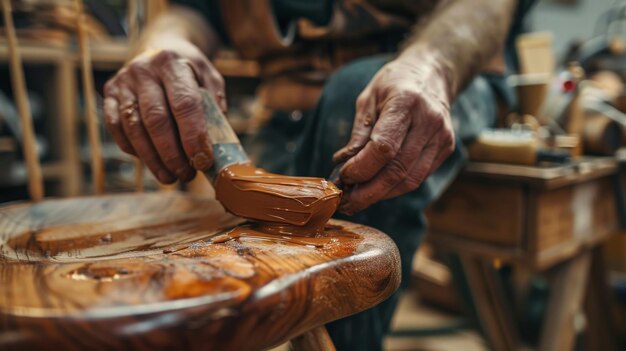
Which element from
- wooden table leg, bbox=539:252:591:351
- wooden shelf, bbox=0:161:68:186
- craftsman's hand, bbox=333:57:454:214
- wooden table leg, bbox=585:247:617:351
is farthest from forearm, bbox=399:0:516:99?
wooden shelf, bbox=0:161:68:186

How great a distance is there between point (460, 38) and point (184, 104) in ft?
1.42

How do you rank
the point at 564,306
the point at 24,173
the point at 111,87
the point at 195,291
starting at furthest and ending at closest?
the point at 24,173 < the point at 564,306 < the point at 111,87 < the point at 195,291

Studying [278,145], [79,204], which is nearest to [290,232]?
[79,204]

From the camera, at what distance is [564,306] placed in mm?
1073

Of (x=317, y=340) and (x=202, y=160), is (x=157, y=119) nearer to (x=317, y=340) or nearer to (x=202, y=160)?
(x=202, y=160)

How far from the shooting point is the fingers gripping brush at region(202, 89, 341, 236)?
1.65 feet

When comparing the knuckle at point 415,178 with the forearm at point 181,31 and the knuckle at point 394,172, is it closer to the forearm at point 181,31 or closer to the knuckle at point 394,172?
the knuckle at point 394,172

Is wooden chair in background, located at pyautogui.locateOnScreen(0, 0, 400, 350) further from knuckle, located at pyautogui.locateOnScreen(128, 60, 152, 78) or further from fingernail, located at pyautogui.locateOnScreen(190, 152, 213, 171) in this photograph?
knuckle, located at pyautogui.locateOnScreen(128, 60, 152, 78)

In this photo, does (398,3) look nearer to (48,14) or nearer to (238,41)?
(238,41)

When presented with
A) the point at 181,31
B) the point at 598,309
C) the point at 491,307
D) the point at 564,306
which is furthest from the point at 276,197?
the point at 598,309

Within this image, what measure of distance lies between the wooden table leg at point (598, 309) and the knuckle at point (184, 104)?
1125 millimetres

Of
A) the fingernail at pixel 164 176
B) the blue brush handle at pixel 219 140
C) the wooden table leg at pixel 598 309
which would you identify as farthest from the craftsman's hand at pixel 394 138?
the wooden table leg at pixel 598 309

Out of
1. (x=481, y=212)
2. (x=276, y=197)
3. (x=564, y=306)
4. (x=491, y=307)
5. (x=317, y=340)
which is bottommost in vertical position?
(x=491, y=307)

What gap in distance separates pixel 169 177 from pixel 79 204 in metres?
0.22
